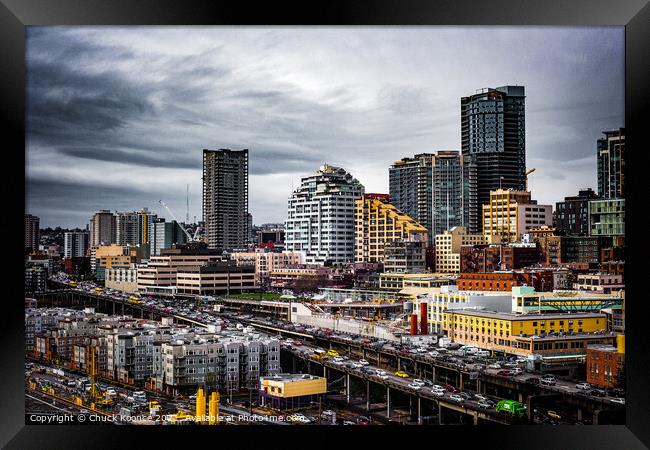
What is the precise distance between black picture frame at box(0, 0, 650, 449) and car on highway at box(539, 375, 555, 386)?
123cm

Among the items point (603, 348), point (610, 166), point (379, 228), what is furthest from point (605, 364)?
point (379, 228)

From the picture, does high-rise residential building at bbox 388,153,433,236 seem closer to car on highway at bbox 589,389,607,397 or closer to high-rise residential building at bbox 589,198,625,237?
high-rise residential building at bbox 589,198,625,237

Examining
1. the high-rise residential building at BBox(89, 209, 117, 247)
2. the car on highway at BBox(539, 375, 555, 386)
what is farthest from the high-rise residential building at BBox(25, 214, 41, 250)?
the car on highway at BBox(539, 375, 555, 386)

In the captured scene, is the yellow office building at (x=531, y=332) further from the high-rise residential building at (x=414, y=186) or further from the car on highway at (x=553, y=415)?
the high-rise residential building at (x=414, y=186)

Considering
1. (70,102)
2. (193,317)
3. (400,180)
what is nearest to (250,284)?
(193,317)

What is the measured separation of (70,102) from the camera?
19.2 feet

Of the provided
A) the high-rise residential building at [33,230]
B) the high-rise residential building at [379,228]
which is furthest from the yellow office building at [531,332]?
the high-rise residential building at [33,230]

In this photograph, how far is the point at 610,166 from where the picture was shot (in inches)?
223

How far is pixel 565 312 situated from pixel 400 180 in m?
1.84

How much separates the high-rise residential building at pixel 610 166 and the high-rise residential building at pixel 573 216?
232mm

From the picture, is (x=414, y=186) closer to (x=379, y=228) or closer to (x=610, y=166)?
(x=379, y=228)

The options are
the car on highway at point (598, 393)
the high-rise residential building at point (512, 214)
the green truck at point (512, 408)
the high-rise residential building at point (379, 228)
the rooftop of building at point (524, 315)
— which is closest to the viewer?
the car on highway at point (598, 393)

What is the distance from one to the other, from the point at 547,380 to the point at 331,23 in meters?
3.38

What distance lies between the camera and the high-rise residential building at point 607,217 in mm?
5922
